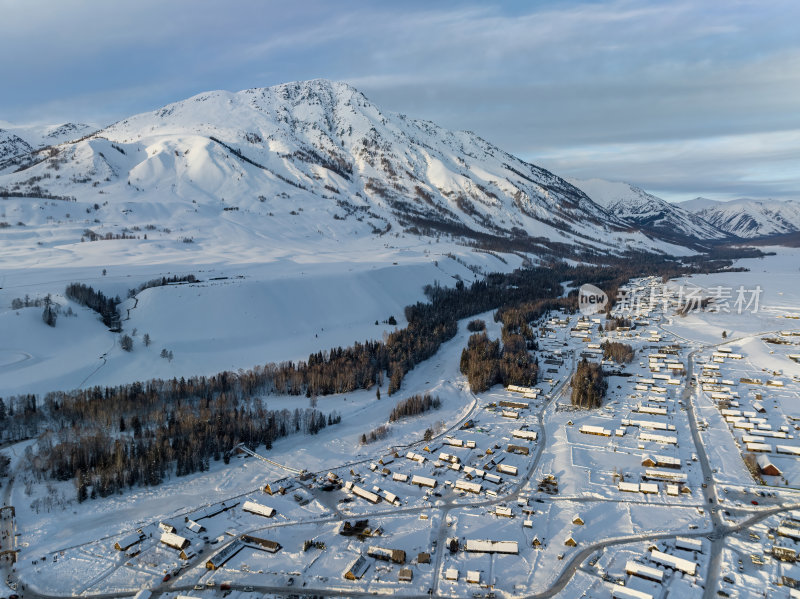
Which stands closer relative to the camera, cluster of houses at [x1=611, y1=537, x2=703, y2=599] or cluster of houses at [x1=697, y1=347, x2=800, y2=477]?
cluster of houses at [x1=611, y1=537, x2=703, y2=599]

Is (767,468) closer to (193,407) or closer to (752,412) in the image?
(752,412)

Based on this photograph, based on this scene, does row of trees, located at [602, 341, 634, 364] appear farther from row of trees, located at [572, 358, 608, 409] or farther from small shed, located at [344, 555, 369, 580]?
small shed, located at [344, 555, 369, 580]

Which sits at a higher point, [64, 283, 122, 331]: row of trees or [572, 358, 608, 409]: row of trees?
[64, 283, 122, 331]: row of trees

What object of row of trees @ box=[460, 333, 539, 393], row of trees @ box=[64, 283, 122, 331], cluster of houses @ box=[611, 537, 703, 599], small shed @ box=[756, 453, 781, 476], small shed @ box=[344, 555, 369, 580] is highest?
row of trees @ box=[64, 283, 122, 331]

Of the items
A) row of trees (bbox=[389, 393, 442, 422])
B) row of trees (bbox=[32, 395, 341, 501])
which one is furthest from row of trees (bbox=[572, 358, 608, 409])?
row of trees (bbox=[32, 395, 341, 501])

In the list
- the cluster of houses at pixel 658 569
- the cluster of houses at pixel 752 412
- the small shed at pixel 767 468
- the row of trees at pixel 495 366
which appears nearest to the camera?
the cluster of houses at pixel 658 569

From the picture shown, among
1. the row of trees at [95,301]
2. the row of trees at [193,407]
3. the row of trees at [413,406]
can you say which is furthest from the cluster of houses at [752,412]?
the row of trees at [95,301]

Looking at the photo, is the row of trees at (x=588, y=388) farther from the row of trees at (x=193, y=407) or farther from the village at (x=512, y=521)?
the village at (x=512, y=521)

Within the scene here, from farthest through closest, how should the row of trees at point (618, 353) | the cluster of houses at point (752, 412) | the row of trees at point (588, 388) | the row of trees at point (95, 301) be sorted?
the row of trees at point (618, 353)
the row of trees at point (95, 301)
the row of trees at point (588, 388)
the cluster of houses at point (752, 412)

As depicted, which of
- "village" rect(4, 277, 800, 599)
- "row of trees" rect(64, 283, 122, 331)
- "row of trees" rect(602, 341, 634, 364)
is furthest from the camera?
"row of trees" rect(602, 341, 634, 364)

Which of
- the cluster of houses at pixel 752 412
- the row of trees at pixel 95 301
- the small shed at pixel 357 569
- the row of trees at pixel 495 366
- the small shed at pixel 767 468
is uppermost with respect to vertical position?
the row of trees at pixel 95 301
